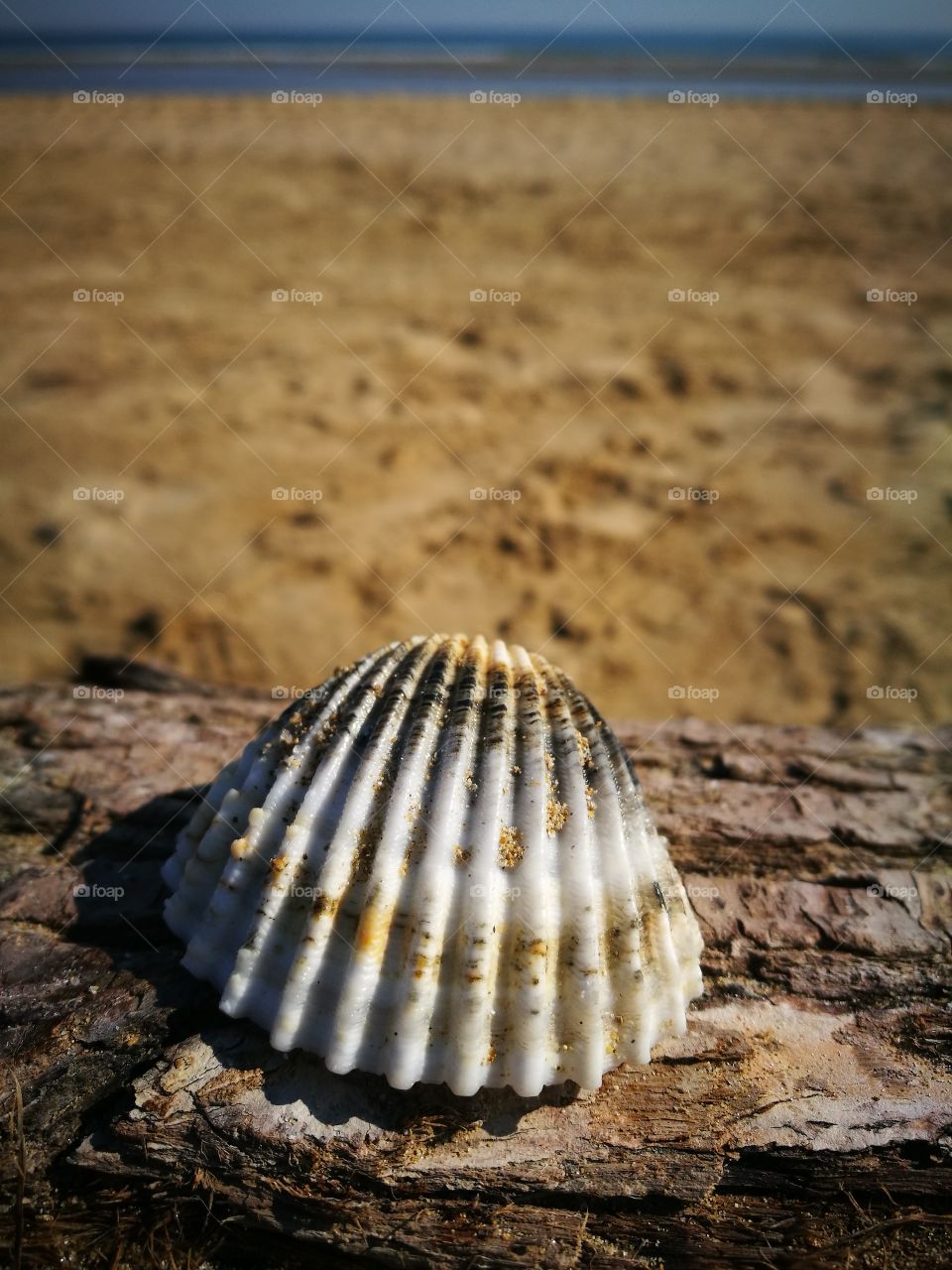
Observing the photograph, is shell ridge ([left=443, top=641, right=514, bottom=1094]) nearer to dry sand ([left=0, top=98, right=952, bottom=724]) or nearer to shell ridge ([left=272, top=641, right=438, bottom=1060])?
shell ridge ([left=272, top=641, right=438, bottom=1060])

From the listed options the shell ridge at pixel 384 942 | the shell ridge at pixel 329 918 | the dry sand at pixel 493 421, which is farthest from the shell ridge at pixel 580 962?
the dry sand at pixel 493 421

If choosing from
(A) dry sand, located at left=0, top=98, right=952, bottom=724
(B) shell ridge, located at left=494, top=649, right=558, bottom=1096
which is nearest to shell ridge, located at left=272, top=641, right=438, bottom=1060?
(B) shell ridge, located at left=494, top=649, right=558, bottom=1096

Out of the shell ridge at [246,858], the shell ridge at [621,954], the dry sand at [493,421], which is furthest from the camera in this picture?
the dry sand at [493,421]

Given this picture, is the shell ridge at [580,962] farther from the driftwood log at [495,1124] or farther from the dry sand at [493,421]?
the dry sand at [493,421]

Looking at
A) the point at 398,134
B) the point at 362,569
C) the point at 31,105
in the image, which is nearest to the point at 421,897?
the point at 362,569

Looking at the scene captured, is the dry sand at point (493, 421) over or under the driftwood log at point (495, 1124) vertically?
over

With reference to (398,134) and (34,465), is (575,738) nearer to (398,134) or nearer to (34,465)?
(34,465)
